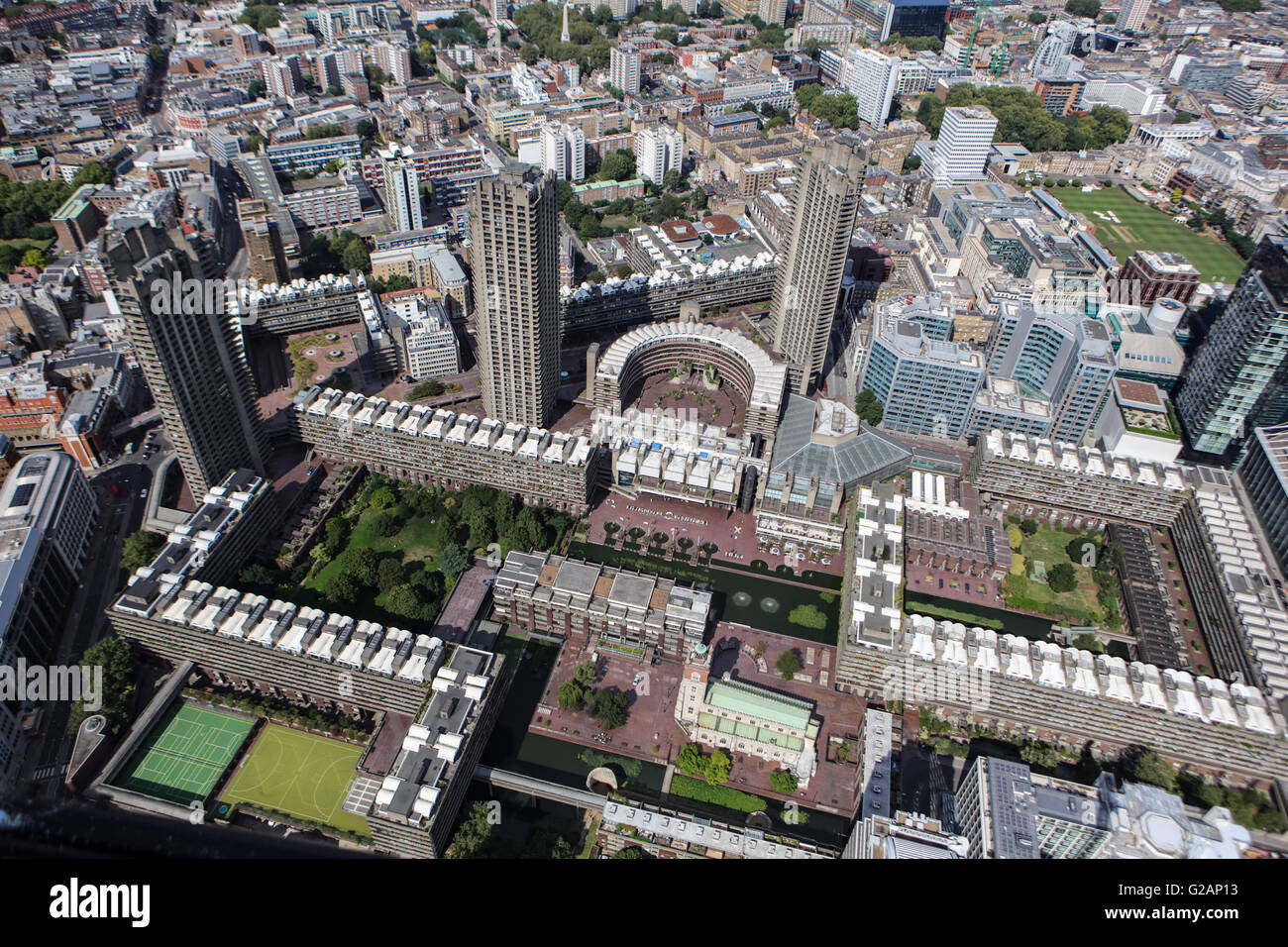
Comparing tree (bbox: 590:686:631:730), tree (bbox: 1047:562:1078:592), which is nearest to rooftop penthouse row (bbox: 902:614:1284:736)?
tree (bbox: 1047:562:1078:592)

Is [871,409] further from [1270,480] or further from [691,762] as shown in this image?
[691,762]

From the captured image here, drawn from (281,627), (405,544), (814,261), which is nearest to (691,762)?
(281,627)

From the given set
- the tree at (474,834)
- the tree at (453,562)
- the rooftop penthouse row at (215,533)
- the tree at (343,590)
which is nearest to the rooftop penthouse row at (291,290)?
the rooftop penthouse row at (215,533)

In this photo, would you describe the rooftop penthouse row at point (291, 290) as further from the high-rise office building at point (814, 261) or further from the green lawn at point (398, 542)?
the high-rise office building at point (814, 261)

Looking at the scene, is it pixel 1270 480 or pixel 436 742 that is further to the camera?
pixel 1270 480

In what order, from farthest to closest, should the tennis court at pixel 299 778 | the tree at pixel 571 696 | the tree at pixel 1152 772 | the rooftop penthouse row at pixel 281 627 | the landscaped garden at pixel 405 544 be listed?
the landscaped garden at pixel 405 544
the tree at pixel 571 696
the rooftop penthouse row at pixel 281 627
the tree at pixel 1152 772
the tennis court at pixel 299 778

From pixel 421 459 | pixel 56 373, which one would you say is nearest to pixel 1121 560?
pixel 421 459
